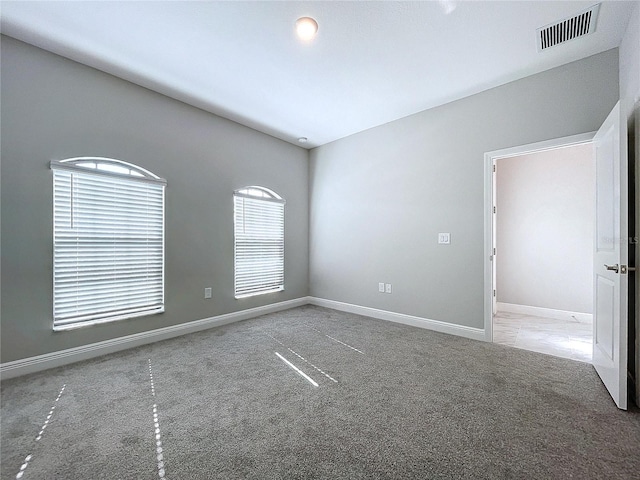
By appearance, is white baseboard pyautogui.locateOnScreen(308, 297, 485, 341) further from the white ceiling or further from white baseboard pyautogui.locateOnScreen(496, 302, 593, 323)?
the white ceiling

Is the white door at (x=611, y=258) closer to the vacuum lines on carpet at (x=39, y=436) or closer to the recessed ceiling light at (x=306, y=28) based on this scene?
the recessed ceiling light at (x=306, y=28)

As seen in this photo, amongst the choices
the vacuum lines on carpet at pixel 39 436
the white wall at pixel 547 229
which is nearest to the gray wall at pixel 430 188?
the white wall at pixel 547 229

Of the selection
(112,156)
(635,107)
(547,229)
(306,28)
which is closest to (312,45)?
(306,28)

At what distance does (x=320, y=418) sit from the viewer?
1808mm

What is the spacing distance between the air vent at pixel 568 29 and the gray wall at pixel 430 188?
46 cm

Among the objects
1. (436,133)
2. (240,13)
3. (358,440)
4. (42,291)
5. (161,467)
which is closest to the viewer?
(161,467)

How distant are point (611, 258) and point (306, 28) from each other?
2.90 meters

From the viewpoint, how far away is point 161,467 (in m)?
1.42

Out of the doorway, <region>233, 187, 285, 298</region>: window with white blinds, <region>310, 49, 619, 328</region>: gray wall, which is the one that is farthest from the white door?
<region>233, 187, 285, 298</region>: window with white blinds

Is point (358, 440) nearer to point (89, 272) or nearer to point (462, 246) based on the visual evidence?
point (462, 246)

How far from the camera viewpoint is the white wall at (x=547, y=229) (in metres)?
4.04

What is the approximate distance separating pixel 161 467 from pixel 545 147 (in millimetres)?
4011

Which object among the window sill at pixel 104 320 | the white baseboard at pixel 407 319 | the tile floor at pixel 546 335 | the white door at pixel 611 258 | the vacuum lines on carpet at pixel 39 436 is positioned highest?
the white door at pixel 611 258

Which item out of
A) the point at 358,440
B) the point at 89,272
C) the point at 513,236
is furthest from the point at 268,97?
the point at 513,236
